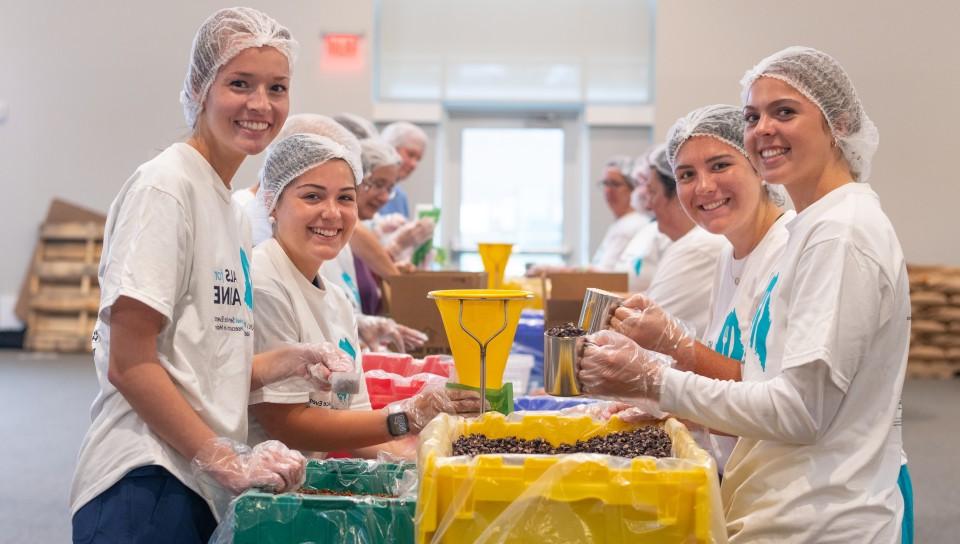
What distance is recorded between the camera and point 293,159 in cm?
220

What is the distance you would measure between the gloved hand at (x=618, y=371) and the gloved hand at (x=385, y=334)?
5.29 feet

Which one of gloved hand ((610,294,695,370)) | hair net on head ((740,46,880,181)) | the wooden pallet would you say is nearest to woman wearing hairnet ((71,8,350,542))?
gloved hand ((610,294,695,370))

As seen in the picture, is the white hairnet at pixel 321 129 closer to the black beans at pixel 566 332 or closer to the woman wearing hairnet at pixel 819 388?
the black beans at pixel 566 332

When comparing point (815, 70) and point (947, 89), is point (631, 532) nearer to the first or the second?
point (815, 70)

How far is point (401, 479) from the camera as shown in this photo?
170 centimetres

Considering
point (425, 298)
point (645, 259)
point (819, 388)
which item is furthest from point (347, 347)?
point (645, 259)

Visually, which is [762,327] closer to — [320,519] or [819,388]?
Answer: [819,388]

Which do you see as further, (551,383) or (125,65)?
(125,65)

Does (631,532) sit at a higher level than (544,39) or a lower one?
lower

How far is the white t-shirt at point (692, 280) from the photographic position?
122 inches

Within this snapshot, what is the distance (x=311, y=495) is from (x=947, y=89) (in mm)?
8170

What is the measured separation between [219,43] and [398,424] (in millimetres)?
863

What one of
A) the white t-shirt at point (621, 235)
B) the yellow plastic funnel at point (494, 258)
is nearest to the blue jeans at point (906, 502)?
the yellow plastic funnel at point (494, 258)

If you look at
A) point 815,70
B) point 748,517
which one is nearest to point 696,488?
point 748,517
